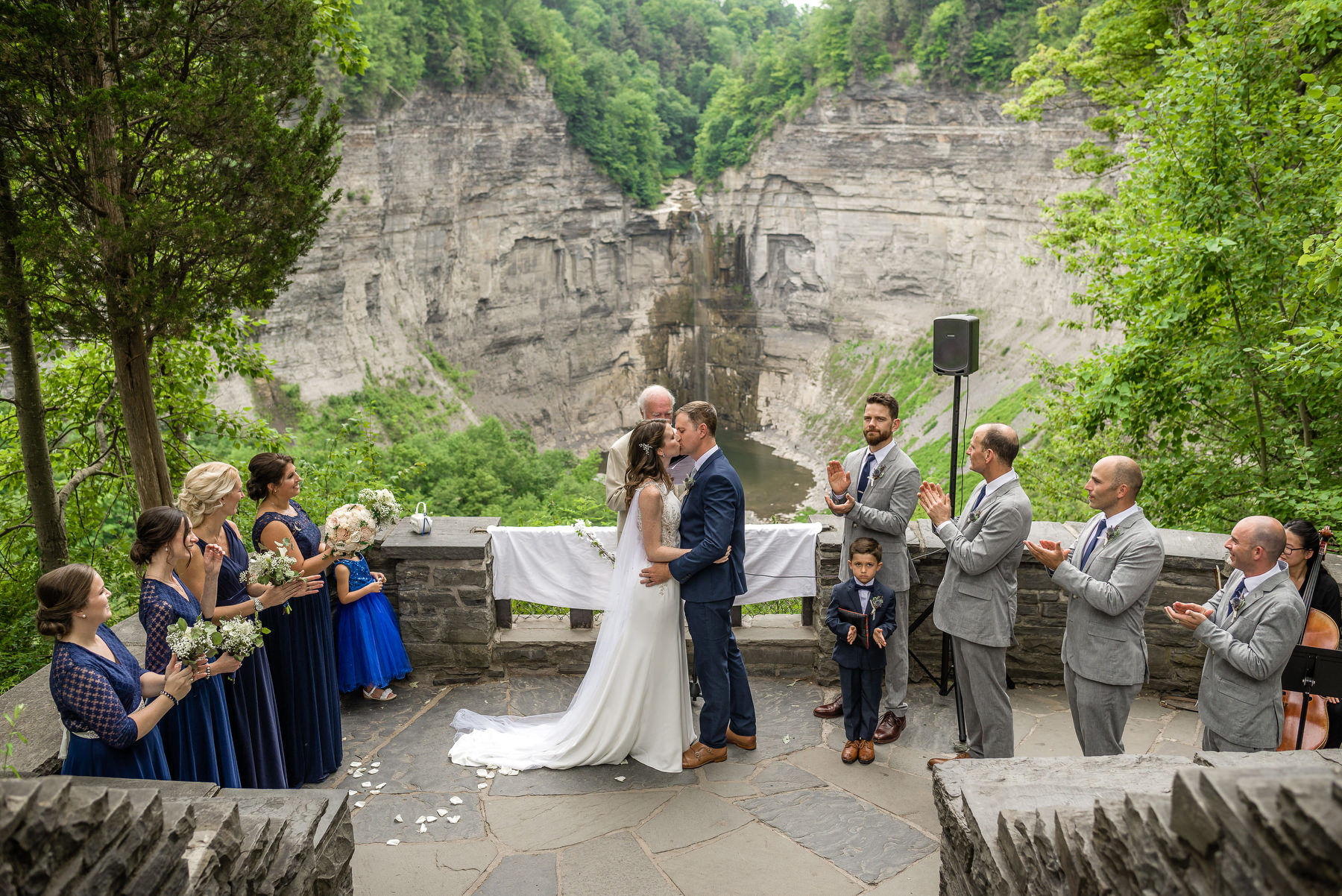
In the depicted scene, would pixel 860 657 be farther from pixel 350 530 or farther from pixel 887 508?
pixel 350 530

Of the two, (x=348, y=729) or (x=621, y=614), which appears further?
A: (x=348, y=729)

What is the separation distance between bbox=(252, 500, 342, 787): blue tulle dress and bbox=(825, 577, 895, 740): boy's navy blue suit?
111 inches

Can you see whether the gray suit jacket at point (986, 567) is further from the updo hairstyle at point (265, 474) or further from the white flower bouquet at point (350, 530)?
the updo hairstyle at point (265, 474)

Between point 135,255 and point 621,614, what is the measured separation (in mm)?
3590

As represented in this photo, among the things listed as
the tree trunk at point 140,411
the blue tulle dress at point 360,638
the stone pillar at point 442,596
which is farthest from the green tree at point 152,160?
the stone pillar at point 442,596

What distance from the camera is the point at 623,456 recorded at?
5445 millimetres

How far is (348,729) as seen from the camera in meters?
5.57

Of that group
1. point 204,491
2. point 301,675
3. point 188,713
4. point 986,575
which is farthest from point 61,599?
point 986,575

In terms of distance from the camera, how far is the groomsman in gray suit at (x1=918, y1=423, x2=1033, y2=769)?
15.3ft

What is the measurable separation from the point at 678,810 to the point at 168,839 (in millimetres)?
2715

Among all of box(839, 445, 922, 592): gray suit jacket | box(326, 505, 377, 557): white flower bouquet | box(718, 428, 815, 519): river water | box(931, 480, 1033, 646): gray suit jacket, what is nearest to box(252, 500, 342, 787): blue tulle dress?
box(326, 505, 377, 557): white flower bouquet

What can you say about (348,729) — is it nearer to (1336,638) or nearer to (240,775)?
(240,775)

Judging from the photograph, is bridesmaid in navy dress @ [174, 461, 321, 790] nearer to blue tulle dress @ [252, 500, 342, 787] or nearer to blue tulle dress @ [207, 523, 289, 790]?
blue tulle dress @ [207, 523, 289, 790]

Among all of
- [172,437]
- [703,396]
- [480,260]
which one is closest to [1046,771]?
[172,437]
